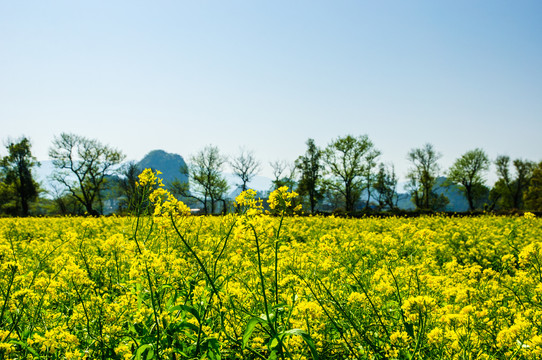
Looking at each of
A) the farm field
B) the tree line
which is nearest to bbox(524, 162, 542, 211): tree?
the tree line

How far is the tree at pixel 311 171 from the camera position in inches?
1960

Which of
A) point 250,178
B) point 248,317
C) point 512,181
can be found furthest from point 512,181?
point 248,317

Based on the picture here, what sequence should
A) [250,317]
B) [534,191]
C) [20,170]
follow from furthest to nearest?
[534,191] → [20,170] → [250,317]

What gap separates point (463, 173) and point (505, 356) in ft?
205

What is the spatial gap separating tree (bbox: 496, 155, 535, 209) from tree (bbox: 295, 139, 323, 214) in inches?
1216

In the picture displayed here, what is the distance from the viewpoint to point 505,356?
2426 mm

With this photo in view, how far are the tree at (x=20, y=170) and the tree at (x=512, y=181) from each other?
2786 inches

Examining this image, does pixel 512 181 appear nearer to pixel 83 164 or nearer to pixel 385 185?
pixel 385 185

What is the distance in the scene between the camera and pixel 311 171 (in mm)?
51594

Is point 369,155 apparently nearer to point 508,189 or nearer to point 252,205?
point 508,189

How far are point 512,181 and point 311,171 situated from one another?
3628 centimetres

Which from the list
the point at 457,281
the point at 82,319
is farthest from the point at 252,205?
the point at 457,281

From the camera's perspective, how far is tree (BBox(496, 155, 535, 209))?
5603cm

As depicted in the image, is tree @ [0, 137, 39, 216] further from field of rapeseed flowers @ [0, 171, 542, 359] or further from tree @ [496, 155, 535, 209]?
tree @ [496, 155, 535, 209]
